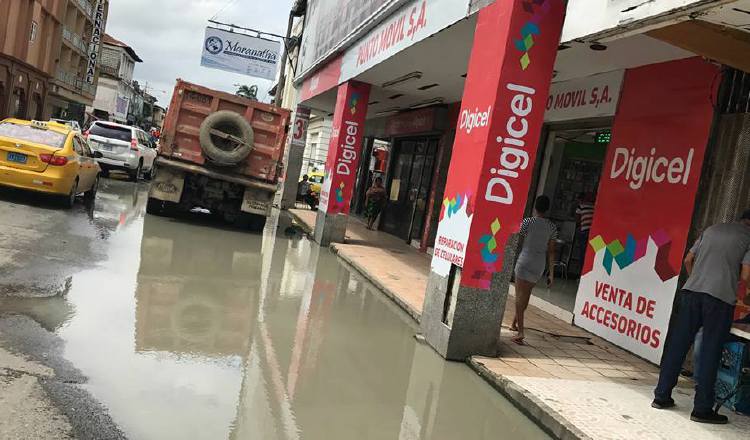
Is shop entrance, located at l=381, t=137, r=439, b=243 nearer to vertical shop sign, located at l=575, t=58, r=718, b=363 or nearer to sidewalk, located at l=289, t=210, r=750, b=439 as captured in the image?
sidewalk, located at l=289, t=210, r=750, b=439

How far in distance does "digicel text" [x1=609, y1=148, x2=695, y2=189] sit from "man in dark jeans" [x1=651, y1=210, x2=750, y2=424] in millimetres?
1903

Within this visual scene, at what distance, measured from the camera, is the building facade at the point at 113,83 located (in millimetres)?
68312

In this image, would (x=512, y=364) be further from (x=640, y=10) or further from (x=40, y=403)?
(x=40, y=403)

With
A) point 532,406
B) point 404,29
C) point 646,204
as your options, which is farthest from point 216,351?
point 404,29

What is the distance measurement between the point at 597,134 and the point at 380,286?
4.50m

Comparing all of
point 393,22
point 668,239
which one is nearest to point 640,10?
point 668,239

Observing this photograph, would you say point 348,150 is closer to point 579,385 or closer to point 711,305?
point 579,385

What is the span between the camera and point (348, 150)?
13.9m

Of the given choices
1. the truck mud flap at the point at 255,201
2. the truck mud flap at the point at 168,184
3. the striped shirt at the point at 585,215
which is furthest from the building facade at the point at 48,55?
the striped shirt at the point at 585,215

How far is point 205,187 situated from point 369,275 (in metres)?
4.48

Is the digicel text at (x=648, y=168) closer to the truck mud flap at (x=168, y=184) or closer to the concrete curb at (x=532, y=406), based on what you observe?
the concrete curb at (x=532, y=406)

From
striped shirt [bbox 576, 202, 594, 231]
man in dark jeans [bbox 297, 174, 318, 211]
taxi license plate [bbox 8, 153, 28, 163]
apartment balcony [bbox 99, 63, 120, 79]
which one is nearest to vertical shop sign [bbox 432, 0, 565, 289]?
striped shirt [bbox 576, 202, 594, 231]

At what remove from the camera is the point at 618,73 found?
27.6 ft

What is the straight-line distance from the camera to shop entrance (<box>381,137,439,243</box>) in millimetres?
16047
